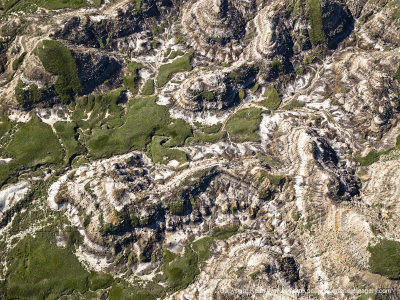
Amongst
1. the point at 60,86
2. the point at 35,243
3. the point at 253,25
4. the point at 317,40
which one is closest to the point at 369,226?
the point at 317,40

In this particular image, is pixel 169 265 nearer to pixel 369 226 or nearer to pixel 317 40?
pixel 369 226

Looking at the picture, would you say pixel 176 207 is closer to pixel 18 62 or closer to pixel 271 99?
pixel 271 99

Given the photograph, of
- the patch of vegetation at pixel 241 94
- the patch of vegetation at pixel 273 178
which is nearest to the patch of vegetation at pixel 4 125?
the patch of vegetation at pixel 241 94

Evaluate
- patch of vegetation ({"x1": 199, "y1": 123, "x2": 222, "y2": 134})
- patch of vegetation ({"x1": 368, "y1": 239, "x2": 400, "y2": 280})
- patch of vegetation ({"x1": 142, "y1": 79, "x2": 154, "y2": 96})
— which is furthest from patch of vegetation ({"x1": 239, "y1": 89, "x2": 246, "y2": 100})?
patch of vegetation ({"x1": 368, "y1": 239, "x2": 400, "y2": 280})

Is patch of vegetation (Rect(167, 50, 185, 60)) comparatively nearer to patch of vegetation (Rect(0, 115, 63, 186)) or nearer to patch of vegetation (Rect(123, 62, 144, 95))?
Result: patch of vegetation (Rect(123, 62, 144, 95))

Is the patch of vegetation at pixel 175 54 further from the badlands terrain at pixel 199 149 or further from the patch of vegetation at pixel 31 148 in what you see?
the patch of vegetation at pixel 31 148
